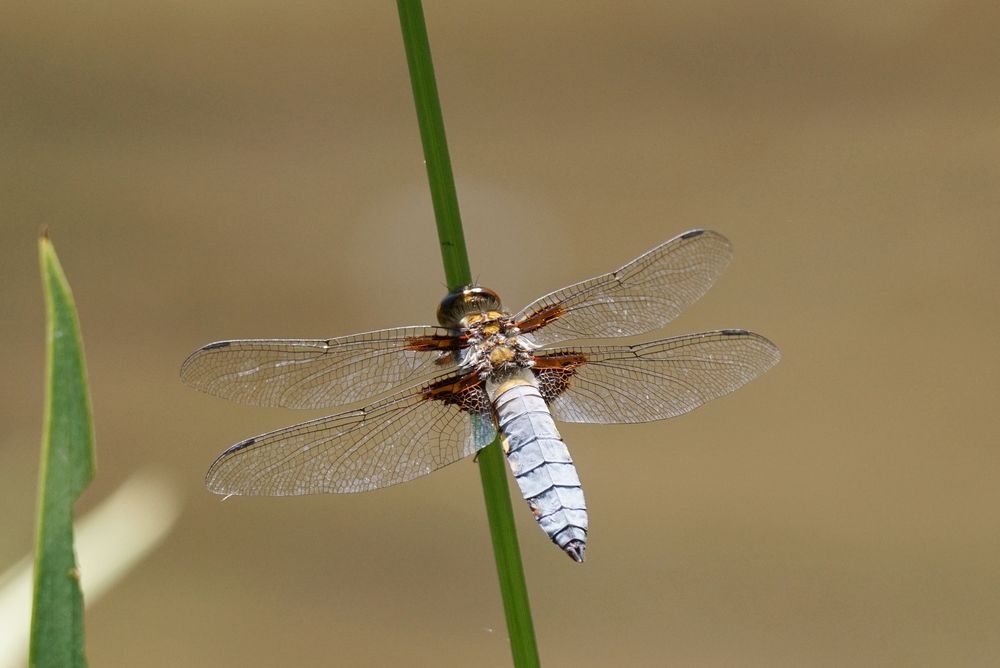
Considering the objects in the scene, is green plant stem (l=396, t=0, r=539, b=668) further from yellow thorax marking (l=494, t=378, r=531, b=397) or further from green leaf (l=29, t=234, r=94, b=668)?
green leaf (l=29, t=234, r=94, b=668)

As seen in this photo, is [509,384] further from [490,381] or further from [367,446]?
[367,446]

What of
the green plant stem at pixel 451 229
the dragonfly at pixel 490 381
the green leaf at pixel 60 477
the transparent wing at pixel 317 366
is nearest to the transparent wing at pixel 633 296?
the dragonfly at pixel 490 381

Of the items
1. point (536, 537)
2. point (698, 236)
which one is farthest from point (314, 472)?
point (536, 537)

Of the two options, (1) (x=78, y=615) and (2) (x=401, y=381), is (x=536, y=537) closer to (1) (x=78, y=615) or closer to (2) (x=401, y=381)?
(2) (x=401, y=381)

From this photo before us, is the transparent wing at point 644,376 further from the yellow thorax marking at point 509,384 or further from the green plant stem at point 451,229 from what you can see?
the green plant stem at point 451,229

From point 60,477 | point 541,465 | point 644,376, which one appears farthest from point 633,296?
point 60,477

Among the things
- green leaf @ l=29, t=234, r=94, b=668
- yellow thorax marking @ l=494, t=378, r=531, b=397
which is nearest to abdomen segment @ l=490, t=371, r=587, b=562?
yellow thorax marking @ l=494, t=378, r=531, b=397

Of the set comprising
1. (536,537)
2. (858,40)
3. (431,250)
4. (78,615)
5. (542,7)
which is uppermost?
(542,7)

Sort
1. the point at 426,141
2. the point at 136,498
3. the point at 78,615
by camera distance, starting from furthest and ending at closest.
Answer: the point at 136,498 < the point at 426,141 < the point at 78,615

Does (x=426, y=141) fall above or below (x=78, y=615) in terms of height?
above
